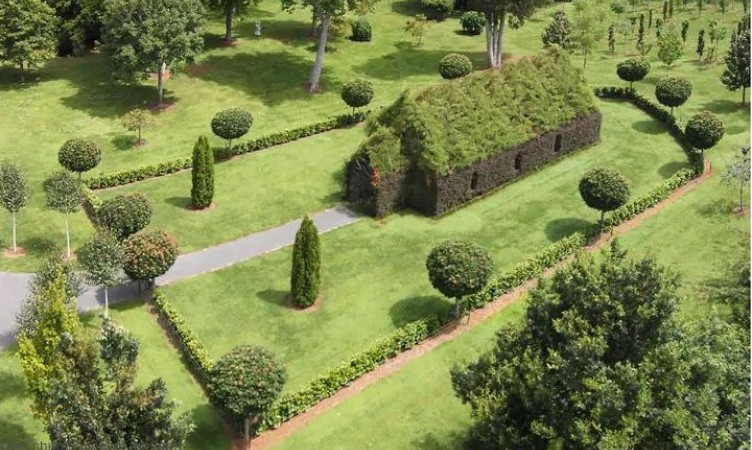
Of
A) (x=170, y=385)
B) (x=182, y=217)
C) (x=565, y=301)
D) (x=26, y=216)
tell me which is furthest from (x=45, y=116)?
(x=565, y=301)

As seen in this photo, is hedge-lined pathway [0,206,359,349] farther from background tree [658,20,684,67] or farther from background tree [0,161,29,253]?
background tree [658,20,684,67]

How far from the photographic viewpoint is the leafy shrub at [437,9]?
256ft

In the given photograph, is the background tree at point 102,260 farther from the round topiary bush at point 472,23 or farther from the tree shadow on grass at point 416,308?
the round topiary bush at point 472,23

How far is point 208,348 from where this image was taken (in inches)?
1275

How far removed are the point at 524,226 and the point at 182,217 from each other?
1849 centimetres

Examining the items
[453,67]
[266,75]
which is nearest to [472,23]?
[453,67]

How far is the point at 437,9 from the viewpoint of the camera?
258 ft

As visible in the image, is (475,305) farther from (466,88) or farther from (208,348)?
(466,88)

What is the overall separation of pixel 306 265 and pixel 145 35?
26971 millimetres

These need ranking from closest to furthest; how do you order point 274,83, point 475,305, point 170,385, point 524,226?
point 170,385, point 475,305, point 524,226, point 274,83

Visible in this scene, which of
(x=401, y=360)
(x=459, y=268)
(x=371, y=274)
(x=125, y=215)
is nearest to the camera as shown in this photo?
(x=401, y=360)

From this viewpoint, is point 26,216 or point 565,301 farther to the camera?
point 26,216

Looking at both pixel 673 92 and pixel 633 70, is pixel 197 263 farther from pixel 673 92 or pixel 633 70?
pixel 633 70

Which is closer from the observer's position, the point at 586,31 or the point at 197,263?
the point at 197,263
